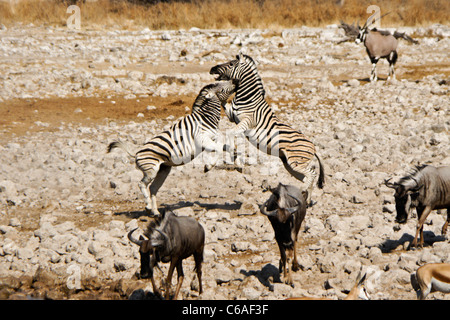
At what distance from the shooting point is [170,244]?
625 centimetres

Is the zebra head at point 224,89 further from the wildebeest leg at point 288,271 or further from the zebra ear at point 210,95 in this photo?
the wildebeest leg at point 288,271

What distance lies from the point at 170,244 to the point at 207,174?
4.49 m

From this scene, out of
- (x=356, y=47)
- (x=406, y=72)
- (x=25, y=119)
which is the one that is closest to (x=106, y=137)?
(x=25, y=119)

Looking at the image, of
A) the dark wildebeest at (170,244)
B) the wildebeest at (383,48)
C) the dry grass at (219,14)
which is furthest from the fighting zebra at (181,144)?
the dry grass at (219,14)

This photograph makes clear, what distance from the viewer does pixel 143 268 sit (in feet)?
19.9

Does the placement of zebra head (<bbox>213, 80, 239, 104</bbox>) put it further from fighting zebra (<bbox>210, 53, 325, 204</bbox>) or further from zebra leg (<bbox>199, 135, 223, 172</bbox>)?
zebra leg (<bbox>199, 135, 223, 172</bbox>)

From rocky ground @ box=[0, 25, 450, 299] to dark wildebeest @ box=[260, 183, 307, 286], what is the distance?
27 cm

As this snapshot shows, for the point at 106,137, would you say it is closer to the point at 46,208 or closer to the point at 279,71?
the point at 46,208

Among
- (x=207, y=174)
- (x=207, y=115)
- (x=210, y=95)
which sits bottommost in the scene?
(x=207, y=174)

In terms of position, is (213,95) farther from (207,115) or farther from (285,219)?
(285,219)

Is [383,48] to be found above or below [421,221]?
above

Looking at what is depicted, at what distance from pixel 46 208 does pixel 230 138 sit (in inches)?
129

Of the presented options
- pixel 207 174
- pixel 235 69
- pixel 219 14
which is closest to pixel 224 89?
pixel 235 69

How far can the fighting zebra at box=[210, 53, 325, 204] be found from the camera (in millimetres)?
9406
